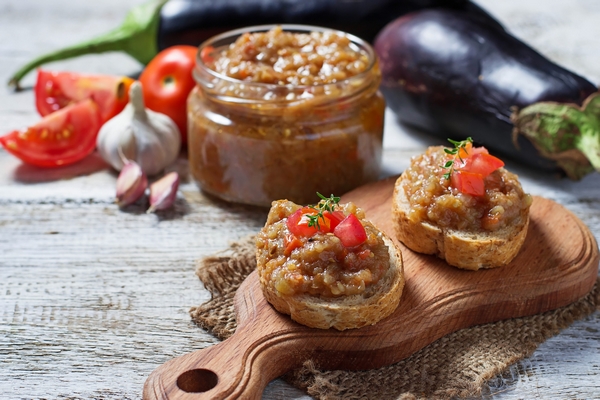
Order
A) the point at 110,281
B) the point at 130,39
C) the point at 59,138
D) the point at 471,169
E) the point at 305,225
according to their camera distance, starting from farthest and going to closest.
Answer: the point at 130,39 < the point at 59,138 < the point at 110,281 < the point at 471,169 < the point at 305,225

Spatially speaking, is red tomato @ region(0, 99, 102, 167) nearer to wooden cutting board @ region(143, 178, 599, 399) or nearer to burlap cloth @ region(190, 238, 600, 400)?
burlap cloth @ region(190, 238, 600, 400)

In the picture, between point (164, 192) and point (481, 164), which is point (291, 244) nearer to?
point (481, 164)

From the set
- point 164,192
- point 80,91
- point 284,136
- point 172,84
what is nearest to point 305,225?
point 284,136

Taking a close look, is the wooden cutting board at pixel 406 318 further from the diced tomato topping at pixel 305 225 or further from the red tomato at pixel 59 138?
the red tomato at pixel 59 138

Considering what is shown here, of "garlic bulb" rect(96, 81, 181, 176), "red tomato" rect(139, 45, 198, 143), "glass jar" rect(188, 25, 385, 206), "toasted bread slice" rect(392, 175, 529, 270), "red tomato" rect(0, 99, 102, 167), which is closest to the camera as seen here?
"toasted bread slice" rect(392, 175, 529, 270)

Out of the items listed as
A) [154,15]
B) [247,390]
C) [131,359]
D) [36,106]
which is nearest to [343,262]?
[247,390]

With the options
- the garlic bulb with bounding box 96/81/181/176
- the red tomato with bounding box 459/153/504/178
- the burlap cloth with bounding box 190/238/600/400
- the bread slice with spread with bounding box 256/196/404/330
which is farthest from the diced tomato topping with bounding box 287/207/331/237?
the garlic bulb with bounding box 96/81/181/176

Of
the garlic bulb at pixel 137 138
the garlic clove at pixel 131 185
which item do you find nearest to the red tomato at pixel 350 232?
the garlic clove at pixel 131 185
